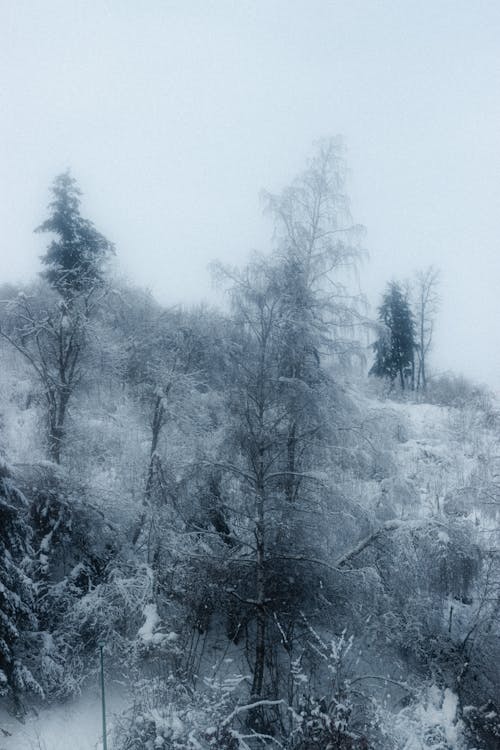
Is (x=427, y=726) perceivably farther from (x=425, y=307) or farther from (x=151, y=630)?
(x=425, y=307)

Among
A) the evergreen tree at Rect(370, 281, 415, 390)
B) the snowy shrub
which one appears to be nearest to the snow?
the snowy shrub

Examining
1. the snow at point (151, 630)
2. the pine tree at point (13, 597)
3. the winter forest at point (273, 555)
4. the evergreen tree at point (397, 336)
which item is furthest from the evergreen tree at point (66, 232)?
the evergreen tree at point (397, 336)

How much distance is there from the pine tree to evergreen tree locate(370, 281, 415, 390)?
90.6 ft

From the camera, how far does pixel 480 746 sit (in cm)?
802

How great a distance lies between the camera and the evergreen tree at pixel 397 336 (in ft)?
112

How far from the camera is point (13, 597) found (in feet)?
25.5

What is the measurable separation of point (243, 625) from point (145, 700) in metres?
3.57

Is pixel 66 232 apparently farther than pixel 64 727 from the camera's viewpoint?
Yes

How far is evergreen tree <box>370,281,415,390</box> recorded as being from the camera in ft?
112

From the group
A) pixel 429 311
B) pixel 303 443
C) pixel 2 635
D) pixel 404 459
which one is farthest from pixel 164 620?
pixel 429 311

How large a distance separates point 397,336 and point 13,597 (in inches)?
1196

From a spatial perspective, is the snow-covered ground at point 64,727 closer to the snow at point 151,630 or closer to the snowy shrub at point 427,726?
the snow at point 151,630

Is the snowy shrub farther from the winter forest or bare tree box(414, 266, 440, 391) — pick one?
bare tree box(414, 266, 440, 391)

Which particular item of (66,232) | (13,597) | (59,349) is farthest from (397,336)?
(13,597)
